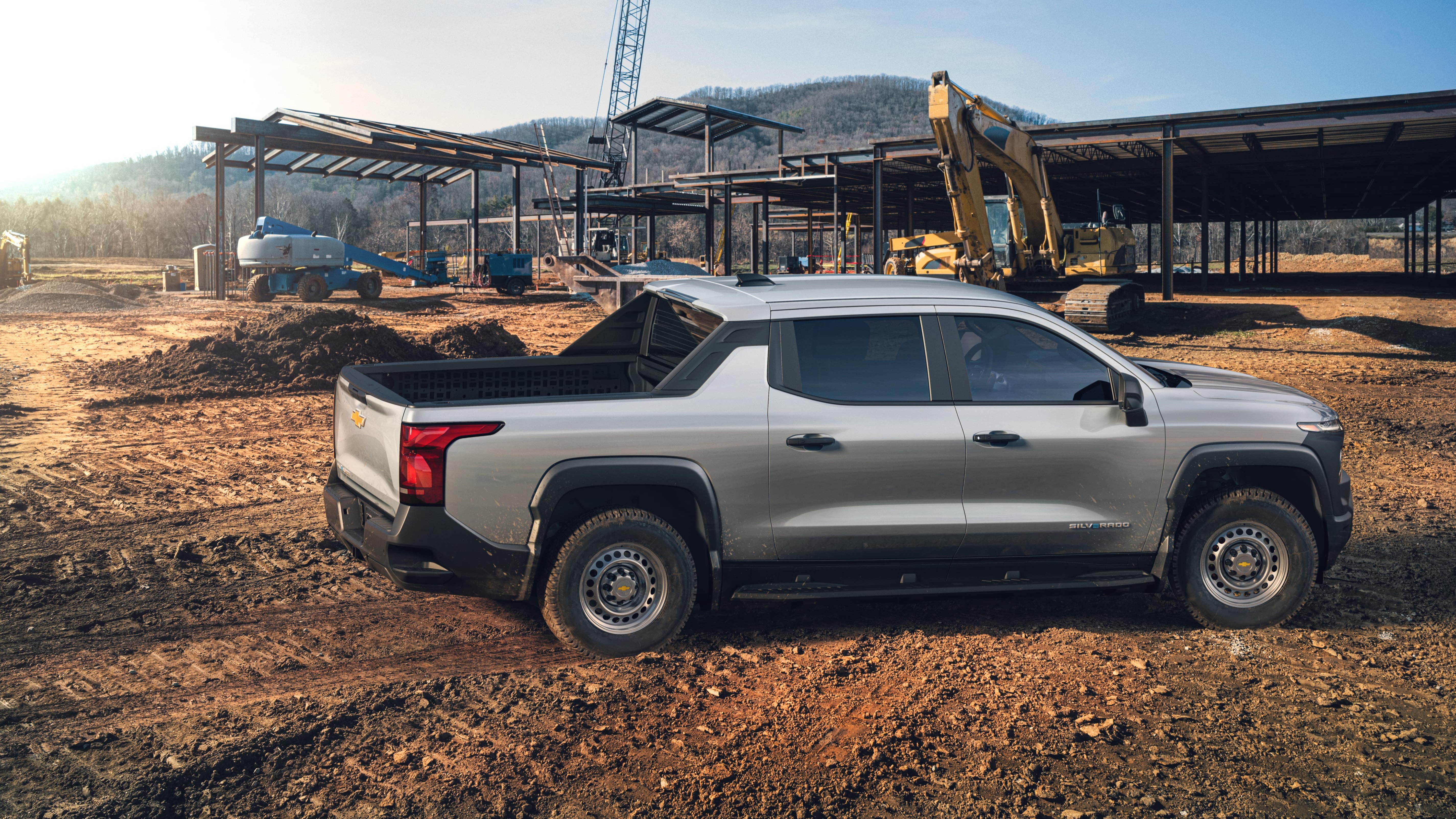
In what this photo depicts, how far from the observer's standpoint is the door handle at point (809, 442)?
4.80 m

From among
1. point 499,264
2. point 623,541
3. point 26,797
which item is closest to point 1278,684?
point 623,541

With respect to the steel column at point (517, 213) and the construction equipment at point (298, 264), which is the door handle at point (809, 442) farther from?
the steel column at point (517, 213)

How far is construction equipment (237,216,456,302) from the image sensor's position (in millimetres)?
31578

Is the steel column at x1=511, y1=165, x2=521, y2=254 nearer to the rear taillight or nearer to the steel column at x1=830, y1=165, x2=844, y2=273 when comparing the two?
the steel column at x1=830, y1=165, x2=844, y2=273

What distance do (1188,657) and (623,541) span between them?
2.81 m

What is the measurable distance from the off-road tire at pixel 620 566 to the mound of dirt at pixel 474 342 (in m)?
13.2

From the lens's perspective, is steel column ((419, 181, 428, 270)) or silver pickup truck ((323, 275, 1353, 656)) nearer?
silver pickup truck ((323, 275, 1353, 656))

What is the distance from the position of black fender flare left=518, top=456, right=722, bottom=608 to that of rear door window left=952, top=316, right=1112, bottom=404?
147 cm

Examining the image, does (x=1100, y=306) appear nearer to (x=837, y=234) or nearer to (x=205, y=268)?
(x=837, y=234)

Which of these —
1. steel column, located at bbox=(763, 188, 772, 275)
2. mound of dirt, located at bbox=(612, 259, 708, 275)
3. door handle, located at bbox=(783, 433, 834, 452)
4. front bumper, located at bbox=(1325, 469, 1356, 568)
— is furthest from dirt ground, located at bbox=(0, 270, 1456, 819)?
steel column, located at bbox=(763, 188, 772, 275)

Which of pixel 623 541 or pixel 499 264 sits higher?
pixel 499 264

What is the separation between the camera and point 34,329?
23.8 m

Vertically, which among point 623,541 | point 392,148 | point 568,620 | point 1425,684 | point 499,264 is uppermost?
point 392,148

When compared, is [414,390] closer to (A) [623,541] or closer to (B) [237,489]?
(A) [623,541]
